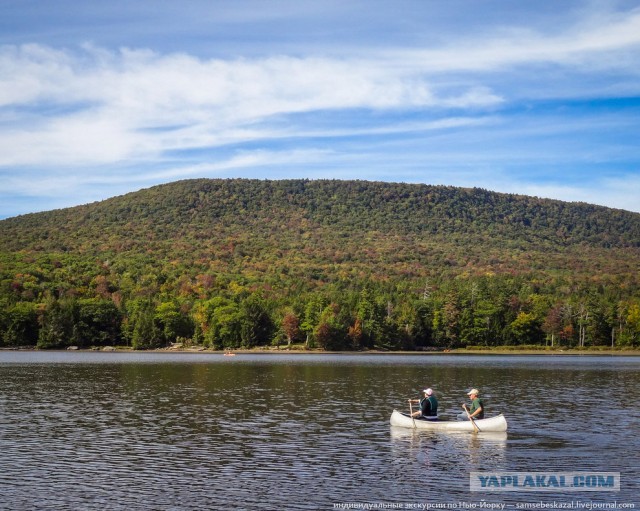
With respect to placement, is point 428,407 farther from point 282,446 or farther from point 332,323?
Answer: point 332,323

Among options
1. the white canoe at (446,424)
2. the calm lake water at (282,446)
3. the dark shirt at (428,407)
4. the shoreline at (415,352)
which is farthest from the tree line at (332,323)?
the white canoe at (446,424)

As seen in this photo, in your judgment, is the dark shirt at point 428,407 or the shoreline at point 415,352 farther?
the shoreline at point 415,352

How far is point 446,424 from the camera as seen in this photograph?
43219mm

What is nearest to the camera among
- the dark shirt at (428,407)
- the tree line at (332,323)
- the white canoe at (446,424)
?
the white canoe at (446,424)

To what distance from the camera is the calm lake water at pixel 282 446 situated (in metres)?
27.7

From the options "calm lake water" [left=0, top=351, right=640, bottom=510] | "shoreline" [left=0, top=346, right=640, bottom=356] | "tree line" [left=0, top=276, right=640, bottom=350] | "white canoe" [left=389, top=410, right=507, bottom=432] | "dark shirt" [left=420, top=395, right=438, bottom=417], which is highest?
"tree line" [left=0, top=276, right=640, bottom=350]

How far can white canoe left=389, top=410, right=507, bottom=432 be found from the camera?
137 ft

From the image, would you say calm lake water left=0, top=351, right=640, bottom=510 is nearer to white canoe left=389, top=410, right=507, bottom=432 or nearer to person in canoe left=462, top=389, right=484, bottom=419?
white canoe left=389, top=410, right=507, bottom=432

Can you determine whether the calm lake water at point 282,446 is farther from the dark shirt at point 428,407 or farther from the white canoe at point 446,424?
the dark shirt at point 428,407

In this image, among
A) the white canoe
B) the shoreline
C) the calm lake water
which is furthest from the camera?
the shoreline

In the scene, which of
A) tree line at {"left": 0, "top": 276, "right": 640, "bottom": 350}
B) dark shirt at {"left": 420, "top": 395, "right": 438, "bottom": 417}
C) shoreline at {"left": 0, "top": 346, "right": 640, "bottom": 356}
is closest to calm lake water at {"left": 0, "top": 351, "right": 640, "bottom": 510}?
dark shirt at {"left": 420, "top": 395, "right": 438, "bottom": 417}

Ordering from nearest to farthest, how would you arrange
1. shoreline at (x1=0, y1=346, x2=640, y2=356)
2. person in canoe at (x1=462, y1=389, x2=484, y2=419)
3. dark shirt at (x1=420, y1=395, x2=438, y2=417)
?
person in canoe at (x1=462, y1=389, x2=484, y2=419), dark shirt at (x1=420, y1=395, x2=438, y2=417), shoreline at (x1=0, y1=346, x2=640, y2=356)

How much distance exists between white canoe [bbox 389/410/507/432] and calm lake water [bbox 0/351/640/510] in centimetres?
63

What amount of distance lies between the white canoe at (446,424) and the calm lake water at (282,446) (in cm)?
63
